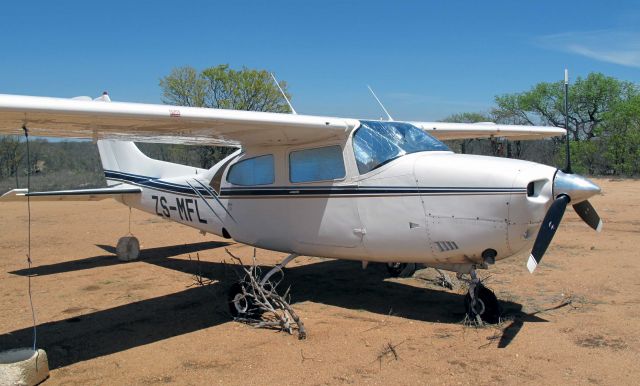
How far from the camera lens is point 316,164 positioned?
6.59m

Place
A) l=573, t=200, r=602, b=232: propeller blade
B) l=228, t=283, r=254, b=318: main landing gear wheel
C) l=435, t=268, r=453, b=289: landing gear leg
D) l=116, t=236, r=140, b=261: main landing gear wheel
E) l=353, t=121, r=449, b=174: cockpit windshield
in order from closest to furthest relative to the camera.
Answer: l=573, t=200, r=602, b=232: propeller blade, l=353, t=121, r=449, b=174: cockpit windshield, l=228, t=283, r=254, b=318: main landing gear wheel, l=435, t=268, r=453, b=289: landing gear leg, l=116, t=236, r=140, b=261: main landing gear wheel

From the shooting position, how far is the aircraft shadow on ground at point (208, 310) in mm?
5727

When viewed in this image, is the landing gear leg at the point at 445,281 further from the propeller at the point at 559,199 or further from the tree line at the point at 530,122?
the tree line at the point at 530,122

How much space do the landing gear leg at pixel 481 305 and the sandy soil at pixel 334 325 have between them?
199 mm

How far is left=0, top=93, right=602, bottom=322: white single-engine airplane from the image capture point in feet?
16.6

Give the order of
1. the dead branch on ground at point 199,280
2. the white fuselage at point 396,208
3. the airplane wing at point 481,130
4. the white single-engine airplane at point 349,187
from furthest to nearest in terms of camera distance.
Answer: the airplane wing at point 481,130, the dead branch on ground at point 199,280, the white fuselage at point 396,208, the white single-engine airplane at point 349,187

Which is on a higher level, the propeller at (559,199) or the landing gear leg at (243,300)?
the propeller at (559,199)

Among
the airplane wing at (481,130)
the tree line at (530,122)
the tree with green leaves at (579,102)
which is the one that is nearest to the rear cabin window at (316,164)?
the airplane wing at (481,130)

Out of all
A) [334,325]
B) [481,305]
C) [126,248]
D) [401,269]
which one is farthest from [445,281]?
[126,248]

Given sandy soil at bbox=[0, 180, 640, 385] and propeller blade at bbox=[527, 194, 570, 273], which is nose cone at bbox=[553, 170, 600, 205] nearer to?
propeller blade at bbox=[527, 194, 570, 273]

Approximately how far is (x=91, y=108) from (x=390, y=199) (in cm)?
323

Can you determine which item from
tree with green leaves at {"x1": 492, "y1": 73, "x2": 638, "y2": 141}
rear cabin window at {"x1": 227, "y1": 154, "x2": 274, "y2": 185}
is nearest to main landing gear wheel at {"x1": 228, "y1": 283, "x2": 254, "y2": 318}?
rear cabin window at {"x1": 227, "y1": 154, "x2": 274, "y2": 185}

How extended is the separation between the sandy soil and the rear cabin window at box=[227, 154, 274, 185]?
5.79 ft

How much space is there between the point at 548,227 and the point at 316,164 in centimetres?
284
